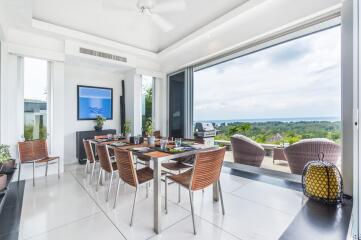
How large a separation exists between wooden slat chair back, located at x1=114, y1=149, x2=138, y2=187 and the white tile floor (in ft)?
1.47

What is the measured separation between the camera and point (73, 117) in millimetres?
4734

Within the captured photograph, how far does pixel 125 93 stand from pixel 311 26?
4697mm

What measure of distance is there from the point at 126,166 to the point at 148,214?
66cm

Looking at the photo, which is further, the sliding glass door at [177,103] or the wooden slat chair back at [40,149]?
the sliding glass door at [177,103]

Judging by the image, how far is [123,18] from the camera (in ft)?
12.1

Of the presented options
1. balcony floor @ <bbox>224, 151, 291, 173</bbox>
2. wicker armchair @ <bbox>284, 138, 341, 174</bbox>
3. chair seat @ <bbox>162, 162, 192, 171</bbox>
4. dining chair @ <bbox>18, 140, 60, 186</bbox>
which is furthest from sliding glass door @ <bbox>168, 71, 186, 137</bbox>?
dining chair @ <bbox>18, 140, 60, 186</bbox>

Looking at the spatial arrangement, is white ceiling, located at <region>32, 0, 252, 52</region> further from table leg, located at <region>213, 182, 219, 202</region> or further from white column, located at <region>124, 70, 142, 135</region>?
table leg, located at <region>213, 182, 219, 202</region>

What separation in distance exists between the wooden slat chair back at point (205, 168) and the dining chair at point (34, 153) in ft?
10.1

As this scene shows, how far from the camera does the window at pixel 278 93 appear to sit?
2824 mm

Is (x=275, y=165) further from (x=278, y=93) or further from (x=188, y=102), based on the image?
(x=188, y=102)

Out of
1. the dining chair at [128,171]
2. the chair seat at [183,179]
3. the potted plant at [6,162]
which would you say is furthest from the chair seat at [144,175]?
the potted plant at [6,162]

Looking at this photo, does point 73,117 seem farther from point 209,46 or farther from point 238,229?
point 238,229

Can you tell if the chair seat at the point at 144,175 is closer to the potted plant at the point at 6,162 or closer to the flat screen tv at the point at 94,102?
the potted plant at the point at 6,162

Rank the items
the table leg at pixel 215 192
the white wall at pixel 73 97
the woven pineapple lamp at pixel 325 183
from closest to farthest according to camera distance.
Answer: the woven pineapple lamp at pixel 325 183 < the table leg at pixel 215 192 < the white wall at pixel 73 97
